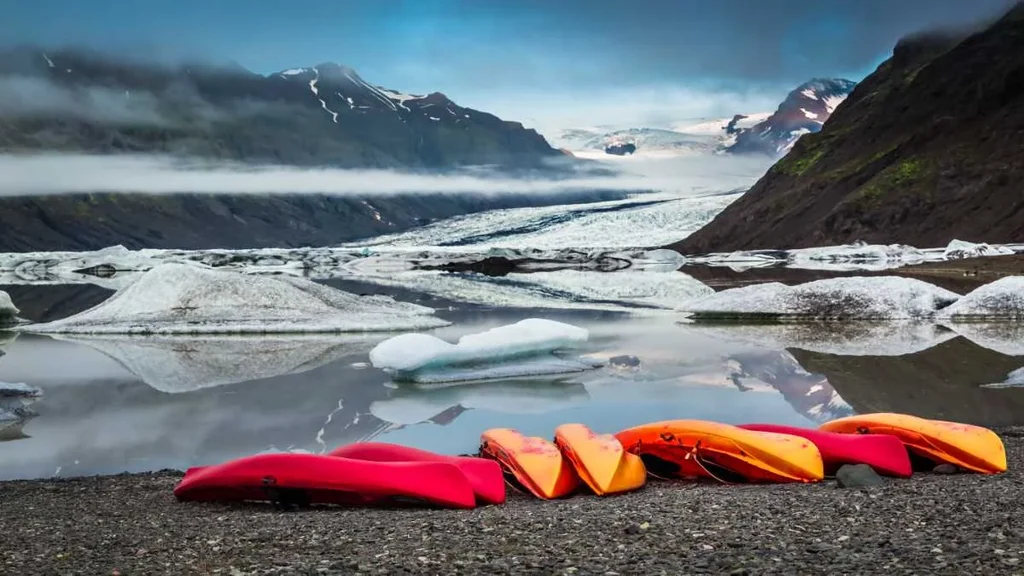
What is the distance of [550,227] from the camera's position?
99750 mm

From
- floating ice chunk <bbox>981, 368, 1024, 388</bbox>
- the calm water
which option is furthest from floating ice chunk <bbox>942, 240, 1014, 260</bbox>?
floating ice chunk <bbox>981, 368, 1024, 388</bbox>

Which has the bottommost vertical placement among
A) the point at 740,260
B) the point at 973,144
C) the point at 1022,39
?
the point at 740,260

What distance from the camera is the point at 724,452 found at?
6.00m

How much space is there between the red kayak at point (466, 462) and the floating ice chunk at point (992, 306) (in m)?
13.4

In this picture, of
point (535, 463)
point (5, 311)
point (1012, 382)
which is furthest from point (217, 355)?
point (1012, 382)

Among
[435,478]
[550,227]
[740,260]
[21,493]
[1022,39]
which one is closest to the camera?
[435,478]

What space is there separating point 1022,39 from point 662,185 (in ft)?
367

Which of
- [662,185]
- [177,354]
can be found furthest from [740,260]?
[662,185]

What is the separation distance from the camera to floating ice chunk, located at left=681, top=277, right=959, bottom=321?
17.4 meters

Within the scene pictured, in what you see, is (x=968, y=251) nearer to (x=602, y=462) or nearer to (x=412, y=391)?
(x=412, y=391)

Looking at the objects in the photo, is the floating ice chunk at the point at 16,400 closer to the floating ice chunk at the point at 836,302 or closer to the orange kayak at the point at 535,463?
the orange kayak at the point at 535,463

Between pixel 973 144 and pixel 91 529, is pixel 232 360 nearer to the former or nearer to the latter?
pixel 91 529

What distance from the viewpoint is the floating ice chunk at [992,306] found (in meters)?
16.9

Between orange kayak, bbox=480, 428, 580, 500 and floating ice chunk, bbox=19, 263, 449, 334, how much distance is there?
1027cm
